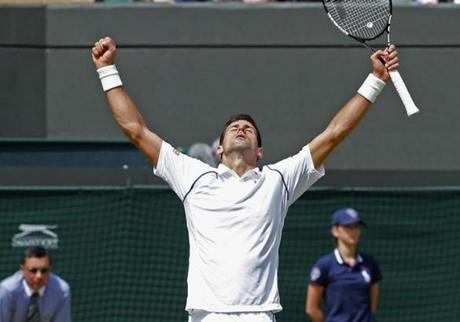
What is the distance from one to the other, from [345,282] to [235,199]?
4209 millimetres

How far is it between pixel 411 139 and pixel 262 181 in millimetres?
7370

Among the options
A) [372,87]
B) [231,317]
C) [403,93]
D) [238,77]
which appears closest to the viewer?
[231,317]

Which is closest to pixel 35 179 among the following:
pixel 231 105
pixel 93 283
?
pixel 93 283

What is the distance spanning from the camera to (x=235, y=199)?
18.1 ft

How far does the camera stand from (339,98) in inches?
501

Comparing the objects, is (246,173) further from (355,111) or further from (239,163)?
(355,111)

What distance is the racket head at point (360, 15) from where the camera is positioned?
6.46m

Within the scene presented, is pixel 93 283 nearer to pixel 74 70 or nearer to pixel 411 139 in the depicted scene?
pixel 74 70

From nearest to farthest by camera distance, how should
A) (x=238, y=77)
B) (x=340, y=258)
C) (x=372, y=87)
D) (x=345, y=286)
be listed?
1. (x=372, y=87)
2. (x=345, y=286)
3. (x=340, y=258)
4. (x=238, y=77)

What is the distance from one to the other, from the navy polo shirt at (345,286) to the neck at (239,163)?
4.08 metres

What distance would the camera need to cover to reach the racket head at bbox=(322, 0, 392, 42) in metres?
6.46

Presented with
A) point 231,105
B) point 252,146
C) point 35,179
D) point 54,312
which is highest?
point 231,105

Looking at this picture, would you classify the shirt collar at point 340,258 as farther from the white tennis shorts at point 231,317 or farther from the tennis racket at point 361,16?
the white tennis shorts at point 231,317

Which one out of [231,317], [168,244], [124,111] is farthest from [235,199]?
[168,244]
